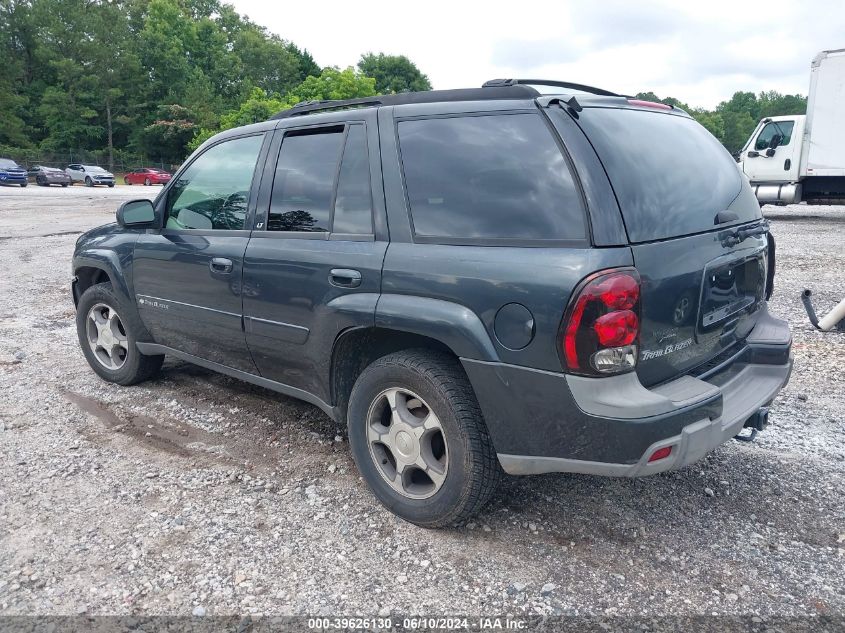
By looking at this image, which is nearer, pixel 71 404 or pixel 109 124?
pixel 71 404

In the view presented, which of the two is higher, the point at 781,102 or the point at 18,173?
the point at 781,102

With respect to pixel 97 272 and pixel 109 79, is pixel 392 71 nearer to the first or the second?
pixel 109 79

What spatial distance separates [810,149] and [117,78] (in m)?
62.3

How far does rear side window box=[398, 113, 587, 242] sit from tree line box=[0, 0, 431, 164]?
5599 centimetres

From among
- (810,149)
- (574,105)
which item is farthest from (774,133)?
(574,105)

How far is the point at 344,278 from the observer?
308cm

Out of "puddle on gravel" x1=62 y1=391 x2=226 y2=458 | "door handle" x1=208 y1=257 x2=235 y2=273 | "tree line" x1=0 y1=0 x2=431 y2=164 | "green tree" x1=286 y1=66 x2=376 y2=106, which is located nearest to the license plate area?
"door handle" x1=208 y1=257 x2=235 y2=273

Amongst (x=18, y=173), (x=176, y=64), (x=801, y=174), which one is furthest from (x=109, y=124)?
(x=801, y=174)

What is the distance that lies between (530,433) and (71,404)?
137 inches

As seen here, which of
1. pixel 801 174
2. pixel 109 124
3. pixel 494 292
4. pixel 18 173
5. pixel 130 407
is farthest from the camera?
pixel 109 124

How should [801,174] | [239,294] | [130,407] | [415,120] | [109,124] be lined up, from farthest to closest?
1. [109,124]
2. [801,174]
3. [130,407]
4. [239,294]
5. [415,120]

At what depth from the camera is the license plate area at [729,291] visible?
276 centimetres

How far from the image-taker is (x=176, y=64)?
212 ft

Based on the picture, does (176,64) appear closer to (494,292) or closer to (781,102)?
(494,292)
